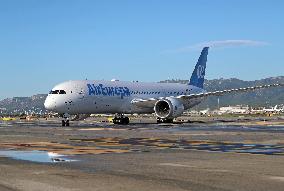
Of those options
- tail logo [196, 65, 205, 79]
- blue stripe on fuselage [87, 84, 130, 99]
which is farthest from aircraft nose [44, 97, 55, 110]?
tail logo [196, 65, 205, 79]

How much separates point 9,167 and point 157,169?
431 centimetres

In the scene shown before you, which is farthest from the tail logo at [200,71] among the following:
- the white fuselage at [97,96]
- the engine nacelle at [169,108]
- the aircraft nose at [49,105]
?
the aircraft nose at [49,105]

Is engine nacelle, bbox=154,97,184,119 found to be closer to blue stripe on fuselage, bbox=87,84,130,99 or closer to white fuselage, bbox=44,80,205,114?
white fuselage, bbox=44,80,205,114

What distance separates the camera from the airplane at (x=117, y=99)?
54969 mm

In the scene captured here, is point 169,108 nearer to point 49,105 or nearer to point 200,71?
point 49,105

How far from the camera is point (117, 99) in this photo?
2312 inches

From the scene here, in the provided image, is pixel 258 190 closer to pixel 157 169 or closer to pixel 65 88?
pixel 157 169

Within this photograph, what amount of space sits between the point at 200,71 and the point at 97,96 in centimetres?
2384

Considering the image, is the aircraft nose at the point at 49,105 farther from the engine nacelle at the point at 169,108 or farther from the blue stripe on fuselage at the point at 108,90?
the engine nacelle at the point at 169,108

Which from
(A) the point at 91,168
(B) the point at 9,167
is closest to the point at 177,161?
(A) the point at 91,168

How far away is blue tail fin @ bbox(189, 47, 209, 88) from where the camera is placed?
75.2 metres

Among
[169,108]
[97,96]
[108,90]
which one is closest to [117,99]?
[108,90]

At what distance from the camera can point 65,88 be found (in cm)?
5544

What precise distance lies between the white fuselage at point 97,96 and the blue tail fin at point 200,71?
1159cm
